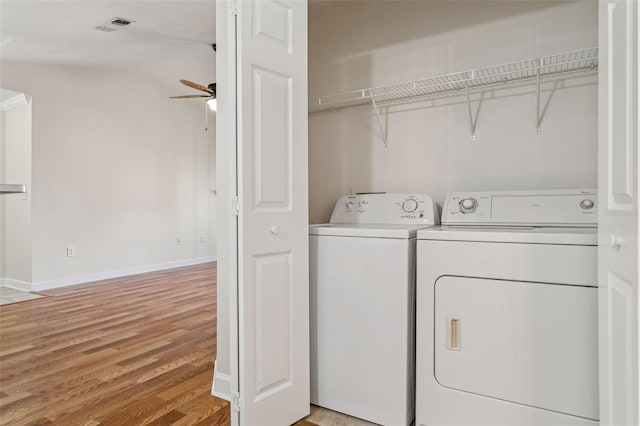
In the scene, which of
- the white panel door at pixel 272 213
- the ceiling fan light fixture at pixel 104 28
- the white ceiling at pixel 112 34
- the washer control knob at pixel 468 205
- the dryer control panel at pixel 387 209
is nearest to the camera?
the white panel door at pixel 272 213

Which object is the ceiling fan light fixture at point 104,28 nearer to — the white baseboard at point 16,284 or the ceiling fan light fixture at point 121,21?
the ceiling fan light fixture at point 121,21

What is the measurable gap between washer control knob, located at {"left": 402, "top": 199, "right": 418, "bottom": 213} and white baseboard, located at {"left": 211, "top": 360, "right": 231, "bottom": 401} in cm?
123

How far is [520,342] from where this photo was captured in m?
1.47

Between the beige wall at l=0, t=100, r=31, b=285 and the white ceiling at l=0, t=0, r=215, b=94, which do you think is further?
the beige wall at l=0, t=100, r=31, b=285

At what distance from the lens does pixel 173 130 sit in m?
5.96

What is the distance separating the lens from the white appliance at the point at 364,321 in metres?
1.67

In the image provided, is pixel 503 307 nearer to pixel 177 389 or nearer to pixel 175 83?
pixel 177 389

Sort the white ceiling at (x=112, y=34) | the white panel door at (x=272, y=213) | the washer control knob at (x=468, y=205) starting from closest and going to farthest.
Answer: the white panel door at (x=272, y=213) < the washer control knob at (x=468, y=205) < the white ceiling at (x=112, y=34)

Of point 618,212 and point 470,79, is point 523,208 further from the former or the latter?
point 618,212

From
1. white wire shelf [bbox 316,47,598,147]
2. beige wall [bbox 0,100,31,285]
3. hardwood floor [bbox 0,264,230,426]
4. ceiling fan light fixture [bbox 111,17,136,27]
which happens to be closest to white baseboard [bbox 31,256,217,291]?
beige wall [bbox 0,100,31,285]

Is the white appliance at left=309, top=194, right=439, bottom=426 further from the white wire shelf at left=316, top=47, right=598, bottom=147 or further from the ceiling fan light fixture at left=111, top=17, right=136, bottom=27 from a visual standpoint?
the ceiling fan light fixture at left=111, top=17, right=136, bottom=27

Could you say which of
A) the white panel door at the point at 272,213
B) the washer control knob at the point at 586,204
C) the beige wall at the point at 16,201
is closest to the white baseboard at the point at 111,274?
the beige wall at the point at 16,201

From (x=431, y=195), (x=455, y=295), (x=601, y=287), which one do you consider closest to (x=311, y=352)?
(x=455, y=295)

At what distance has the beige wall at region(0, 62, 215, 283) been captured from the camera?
451 cm
